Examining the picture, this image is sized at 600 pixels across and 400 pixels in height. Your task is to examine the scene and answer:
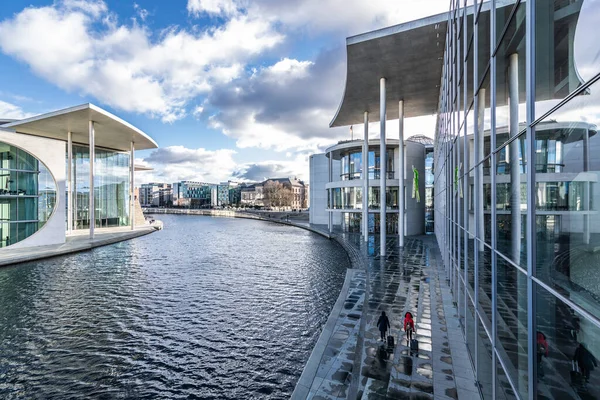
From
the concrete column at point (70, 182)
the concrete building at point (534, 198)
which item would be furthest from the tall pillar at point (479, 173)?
the concrete column at point (70, 182)

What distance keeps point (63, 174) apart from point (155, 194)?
17145cm

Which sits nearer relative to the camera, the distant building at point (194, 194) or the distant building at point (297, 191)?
the distant building at point (297, 191)

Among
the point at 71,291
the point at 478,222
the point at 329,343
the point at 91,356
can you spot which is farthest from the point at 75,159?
the point at 478,222

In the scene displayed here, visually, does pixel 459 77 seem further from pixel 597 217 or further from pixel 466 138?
pixel 597 217

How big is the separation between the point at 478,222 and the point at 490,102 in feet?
8.04

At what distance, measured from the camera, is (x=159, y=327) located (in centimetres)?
1097

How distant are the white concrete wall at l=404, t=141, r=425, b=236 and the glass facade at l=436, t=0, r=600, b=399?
90.9 ft

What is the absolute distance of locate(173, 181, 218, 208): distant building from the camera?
525 feet

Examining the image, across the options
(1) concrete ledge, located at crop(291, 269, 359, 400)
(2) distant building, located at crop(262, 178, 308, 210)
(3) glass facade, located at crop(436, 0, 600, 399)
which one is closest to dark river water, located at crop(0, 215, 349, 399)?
(1) concrete ledge, located at crop(291, 269, 359, 400)

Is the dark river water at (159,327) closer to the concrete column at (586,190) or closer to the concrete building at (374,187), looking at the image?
the concrete column at (586,190)

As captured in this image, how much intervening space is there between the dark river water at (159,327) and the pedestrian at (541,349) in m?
5.68

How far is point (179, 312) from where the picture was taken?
12328mm

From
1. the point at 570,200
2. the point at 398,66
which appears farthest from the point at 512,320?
the point at 398,66

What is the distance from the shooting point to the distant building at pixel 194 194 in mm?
160125
